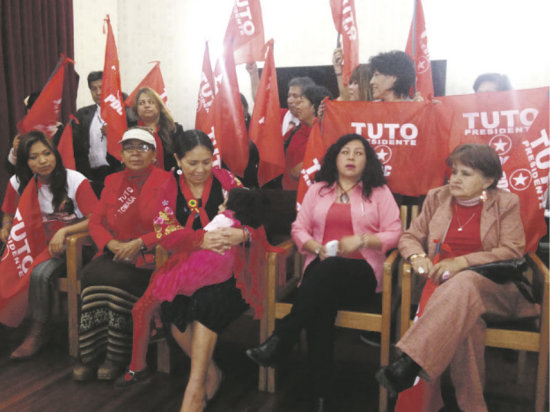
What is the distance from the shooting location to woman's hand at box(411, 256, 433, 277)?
191 centimetres

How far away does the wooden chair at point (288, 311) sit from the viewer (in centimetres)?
196

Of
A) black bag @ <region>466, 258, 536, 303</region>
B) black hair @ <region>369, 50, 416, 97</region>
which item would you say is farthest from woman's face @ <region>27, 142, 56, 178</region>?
black bag @ <region>466, 258, 536, 303</region>

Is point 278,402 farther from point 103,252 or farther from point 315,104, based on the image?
point 315,104

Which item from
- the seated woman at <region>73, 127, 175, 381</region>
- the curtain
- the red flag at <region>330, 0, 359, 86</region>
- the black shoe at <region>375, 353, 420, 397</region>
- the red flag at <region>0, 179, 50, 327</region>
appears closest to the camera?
the black shoe at <region>375, 353, 420, 397</region>

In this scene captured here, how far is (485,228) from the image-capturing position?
77.6 inches

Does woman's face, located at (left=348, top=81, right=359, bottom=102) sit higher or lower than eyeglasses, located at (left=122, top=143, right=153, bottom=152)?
higher

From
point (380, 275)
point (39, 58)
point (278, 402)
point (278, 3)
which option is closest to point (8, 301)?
point (278, 402)

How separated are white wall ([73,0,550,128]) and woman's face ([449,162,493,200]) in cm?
279

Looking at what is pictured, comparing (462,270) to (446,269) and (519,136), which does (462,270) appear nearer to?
(446,269)

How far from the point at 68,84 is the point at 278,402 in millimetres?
3991

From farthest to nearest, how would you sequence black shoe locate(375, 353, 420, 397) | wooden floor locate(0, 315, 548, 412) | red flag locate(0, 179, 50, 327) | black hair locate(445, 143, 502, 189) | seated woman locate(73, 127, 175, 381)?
red flag locate(0, 179, 50, 327), seated woman locate(73, 127, 175, 381), wooden floor locate(0, 315, 548, 412), black hair locate(445, 143, 502, 189), black shoe locate(375, 353, 420, 397)

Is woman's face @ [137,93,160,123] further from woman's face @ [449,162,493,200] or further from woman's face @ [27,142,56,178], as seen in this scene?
woman's face @ [449,162,493,200]

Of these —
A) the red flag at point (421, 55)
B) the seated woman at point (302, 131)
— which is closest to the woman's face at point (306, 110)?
the seated woman at point (302, 131)

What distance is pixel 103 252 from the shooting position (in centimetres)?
244
